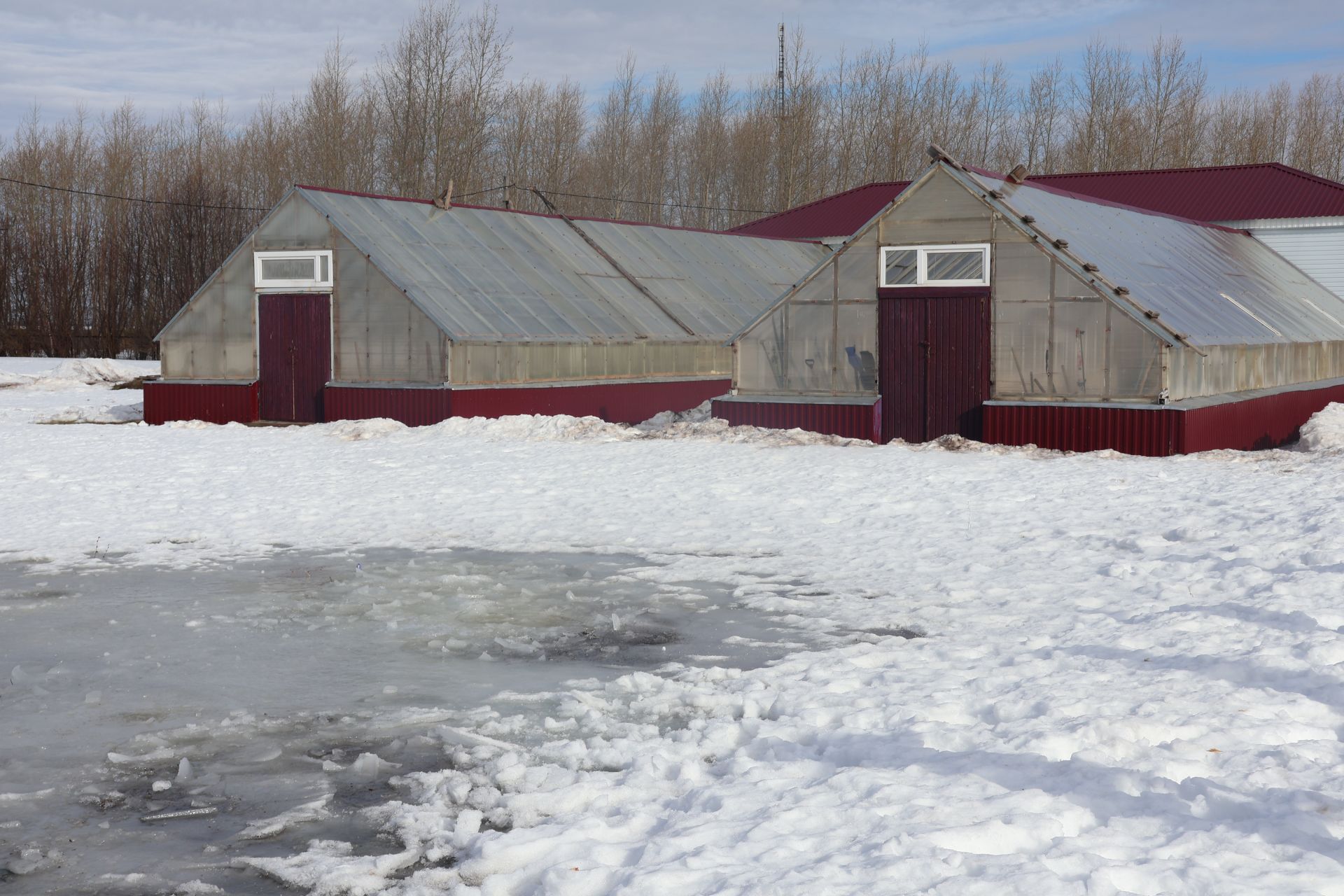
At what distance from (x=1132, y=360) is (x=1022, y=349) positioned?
188cm

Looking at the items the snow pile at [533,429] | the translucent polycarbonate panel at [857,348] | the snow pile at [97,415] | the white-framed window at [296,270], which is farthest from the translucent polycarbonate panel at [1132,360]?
the snow pile at [97,415]

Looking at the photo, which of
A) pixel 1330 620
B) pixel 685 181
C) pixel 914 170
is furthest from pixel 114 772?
pixel 685 181

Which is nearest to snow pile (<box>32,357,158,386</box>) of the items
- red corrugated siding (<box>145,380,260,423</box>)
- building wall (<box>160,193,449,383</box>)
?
red corrugated siding (<box>145,380,260,423</box>)

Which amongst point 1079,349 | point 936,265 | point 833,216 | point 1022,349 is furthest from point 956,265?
point 833,216

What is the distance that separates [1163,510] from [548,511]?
702 cm

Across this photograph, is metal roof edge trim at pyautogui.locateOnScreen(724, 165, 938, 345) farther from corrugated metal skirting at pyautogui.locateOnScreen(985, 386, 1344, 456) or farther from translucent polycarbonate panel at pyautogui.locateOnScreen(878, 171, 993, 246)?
corrugated metal skirting at pyautogui.locateOnScreen(985, 386, 1344, 456)

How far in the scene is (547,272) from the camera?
109 feet

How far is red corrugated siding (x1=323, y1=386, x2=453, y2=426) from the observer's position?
2781 centimetres

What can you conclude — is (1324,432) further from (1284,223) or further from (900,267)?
(1284,223)

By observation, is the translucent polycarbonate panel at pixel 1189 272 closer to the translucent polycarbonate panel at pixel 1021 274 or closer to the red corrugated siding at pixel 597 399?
the translucent polycarbonate panel at pixel 1021 274

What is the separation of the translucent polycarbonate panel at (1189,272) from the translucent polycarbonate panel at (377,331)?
10.5m

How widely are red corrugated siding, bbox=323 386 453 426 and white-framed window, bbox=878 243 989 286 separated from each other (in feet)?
30.5

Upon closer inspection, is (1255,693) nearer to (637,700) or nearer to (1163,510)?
(637,700)

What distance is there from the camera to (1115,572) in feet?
38.4
